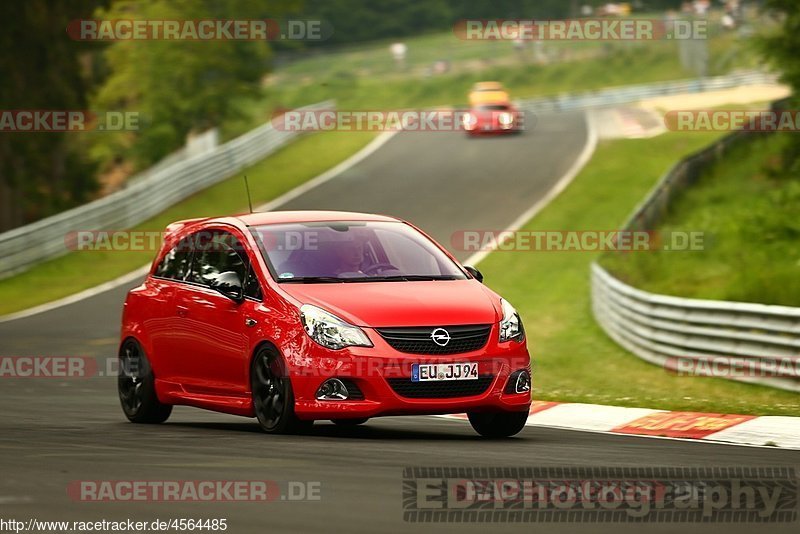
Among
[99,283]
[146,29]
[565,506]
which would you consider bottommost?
[99,283]

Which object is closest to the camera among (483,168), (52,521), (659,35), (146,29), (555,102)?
(52,521)

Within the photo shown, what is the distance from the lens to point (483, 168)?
4234 cm

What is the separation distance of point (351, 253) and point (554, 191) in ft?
88.8

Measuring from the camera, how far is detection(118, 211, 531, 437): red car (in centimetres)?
1006

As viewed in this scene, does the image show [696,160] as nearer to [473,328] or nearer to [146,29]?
[146,29]

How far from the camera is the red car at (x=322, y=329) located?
1006 centimetres

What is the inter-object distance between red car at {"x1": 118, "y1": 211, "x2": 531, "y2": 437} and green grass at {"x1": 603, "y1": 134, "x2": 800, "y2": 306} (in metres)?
8.82

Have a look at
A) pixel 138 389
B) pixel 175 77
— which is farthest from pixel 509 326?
pixel 175 77

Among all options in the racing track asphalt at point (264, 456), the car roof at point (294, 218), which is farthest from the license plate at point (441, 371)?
the car roof at point (294, 218)

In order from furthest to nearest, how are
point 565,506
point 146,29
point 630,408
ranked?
point 146,29 < point 630,408 < point 565,506

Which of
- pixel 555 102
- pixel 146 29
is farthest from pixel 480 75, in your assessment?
pixel 146 29

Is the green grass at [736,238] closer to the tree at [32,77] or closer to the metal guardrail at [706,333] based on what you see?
the metal guardrail at [706,333]

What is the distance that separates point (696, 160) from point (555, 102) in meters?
29.4

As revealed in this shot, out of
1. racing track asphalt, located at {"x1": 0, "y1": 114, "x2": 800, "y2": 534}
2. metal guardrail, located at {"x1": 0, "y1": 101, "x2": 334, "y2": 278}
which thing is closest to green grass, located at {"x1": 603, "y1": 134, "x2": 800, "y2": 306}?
racing track asphalt, located at {"x1": 0, "y1": 114, "x2": 800, "y2": 534}
